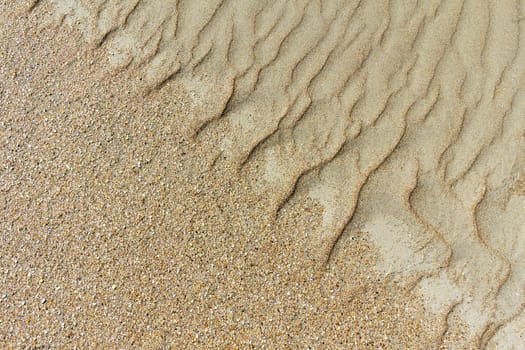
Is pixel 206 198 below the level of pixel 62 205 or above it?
below

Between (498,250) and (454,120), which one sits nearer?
(498,250)

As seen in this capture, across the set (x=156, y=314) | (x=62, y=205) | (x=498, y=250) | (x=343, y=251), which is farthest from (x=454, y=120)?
(x=62, y=205)

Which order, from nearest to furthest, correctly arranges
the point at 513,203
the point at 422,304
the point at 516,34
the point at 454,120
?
the point at 422,304 < the point at 513,203 < the point at 454,120 < the point at 516,34

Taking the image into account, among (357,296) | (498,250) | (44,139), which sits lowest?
(498,250)

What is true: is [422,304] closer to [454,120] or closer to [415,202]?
[415,202]

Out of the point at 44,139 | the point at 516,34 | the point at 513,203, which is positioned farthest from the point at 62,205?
the point at 516,34

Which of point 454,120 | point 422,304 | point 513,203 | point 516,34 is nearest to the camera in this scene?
point 422,304

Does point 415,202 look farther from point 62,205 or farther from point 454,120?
point 62,205
